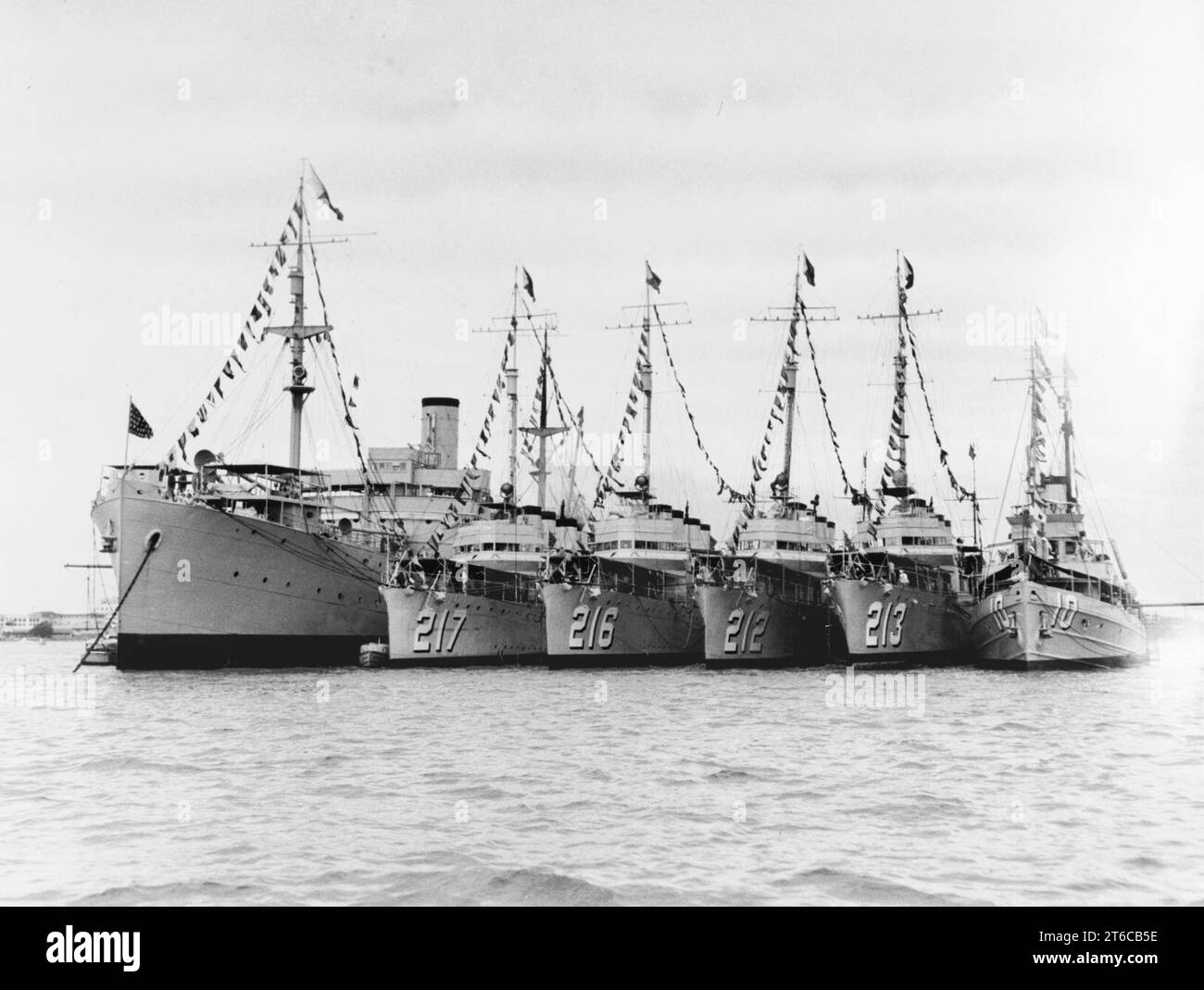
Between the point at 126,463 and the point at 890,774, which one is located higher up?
the point at 126,463

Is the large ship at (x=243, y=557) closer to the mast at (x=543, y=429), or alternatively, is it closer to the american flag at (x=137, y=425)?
the american flag at (x=137, y=425)

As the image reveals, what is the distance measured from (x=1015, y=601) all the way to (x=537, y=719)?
25.8 metres

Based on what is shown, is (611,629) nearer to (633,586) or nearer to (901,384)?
(633,586)

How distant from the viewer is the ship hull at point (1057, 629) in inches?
1876

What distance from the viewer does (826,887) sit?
1259cm

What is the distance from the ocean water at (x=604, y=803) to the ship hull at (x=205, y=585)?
16.0 meters

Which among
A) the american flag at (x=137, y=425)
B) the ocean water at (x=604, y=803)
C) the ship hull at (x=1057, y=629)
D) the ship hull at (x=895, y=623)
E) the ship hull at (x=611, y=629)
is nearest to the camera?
the ocean water at (x=604, y=803)

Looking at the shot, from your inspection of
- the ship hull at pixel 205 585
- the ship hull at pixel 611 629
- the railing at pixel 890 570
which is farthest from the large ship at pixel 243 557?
the railing at pixel 890 570

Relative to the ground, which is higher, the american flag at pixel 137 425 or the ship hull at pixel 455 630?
the american flag at pixel 137 425

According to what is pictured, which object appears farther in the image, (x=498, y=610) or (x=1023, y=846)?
(x=498, y=610)
